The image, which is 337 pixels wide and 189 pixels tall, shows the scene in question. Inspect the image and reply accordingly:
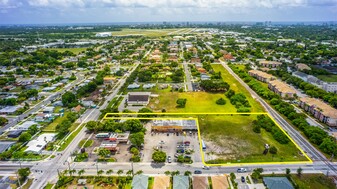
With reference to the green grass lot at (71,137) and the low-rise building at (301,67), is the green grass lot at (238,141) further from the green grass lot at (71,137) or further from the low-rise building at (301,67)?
the low-rise building at (301,67)

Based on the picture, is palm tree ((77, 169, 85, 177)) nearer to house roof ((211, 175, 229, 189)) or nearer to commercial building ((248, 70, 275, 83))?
house roof ((211, 175, 229, 189))

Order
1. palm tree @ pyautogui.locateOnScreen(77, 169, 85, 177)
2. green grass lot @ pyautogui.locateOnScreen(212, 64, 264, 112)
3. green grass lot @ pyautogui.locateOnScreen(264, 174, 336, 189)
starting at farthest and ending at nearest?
green grass lot @ pyautogui.locateOnScreen(212, 64, 264, 112) < palm tree @ pyautogui.locateOnScreen(77, 169, 85, 177) < green grass lot @ pyautogui.locateOnScreen(264, 174, 336, 189)

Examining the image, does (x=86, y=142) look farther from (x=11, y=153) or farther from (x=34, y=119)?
(x=34, y=119)

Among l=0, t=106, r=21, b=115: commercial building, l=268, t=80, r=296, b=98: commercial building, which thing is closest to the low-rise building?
l=268, t=80, r=296, b=98: commercial building

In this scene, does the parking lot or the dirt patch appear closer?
the dirt patch

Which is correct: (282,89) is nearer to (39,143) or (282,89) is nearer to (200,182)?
(200,182)

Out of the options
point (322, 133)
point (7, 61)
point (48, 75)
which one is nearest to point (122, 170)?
point (322, 133)
